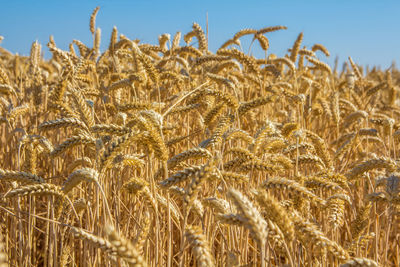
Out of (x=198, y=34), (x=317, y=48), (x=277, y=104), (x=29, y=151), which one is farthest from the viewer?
(x=317, y=48)

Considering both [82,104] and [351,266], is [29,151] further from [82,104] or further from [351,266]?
[351,266]

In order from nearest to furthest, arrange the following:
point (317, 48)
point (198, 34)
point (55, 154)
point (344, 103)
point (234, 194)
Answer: point (234, 194) → point (55, 154) → point (198, 34) → point (344, 103) → point (317, 48)

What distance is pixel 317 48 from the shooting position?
16.4 ft

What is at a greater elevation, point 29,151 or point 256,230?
point 29,151

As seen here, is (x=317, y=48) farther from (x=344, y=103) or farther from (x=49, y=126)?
(x=49, y=126)

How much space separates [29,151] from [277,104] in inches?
114

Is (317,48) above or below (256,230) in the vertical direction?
above

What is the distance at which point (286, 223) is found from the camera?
986mm

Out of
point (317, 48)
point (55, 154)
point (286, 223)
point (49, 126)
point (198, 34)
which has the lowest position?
point (286, 223)

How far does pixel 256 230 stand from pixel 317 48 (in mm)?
4621

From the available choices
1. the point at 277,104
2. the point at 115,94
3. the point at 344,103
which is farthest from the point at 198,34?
the point at 344,103

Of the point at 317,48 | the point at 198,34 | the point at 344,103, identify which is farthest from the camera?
the point at 317,48

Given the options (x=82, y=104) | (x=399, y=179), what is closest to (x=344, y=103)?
(x=399, y=179)

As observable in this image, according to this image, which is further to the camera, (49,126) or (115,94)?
(115,94)
